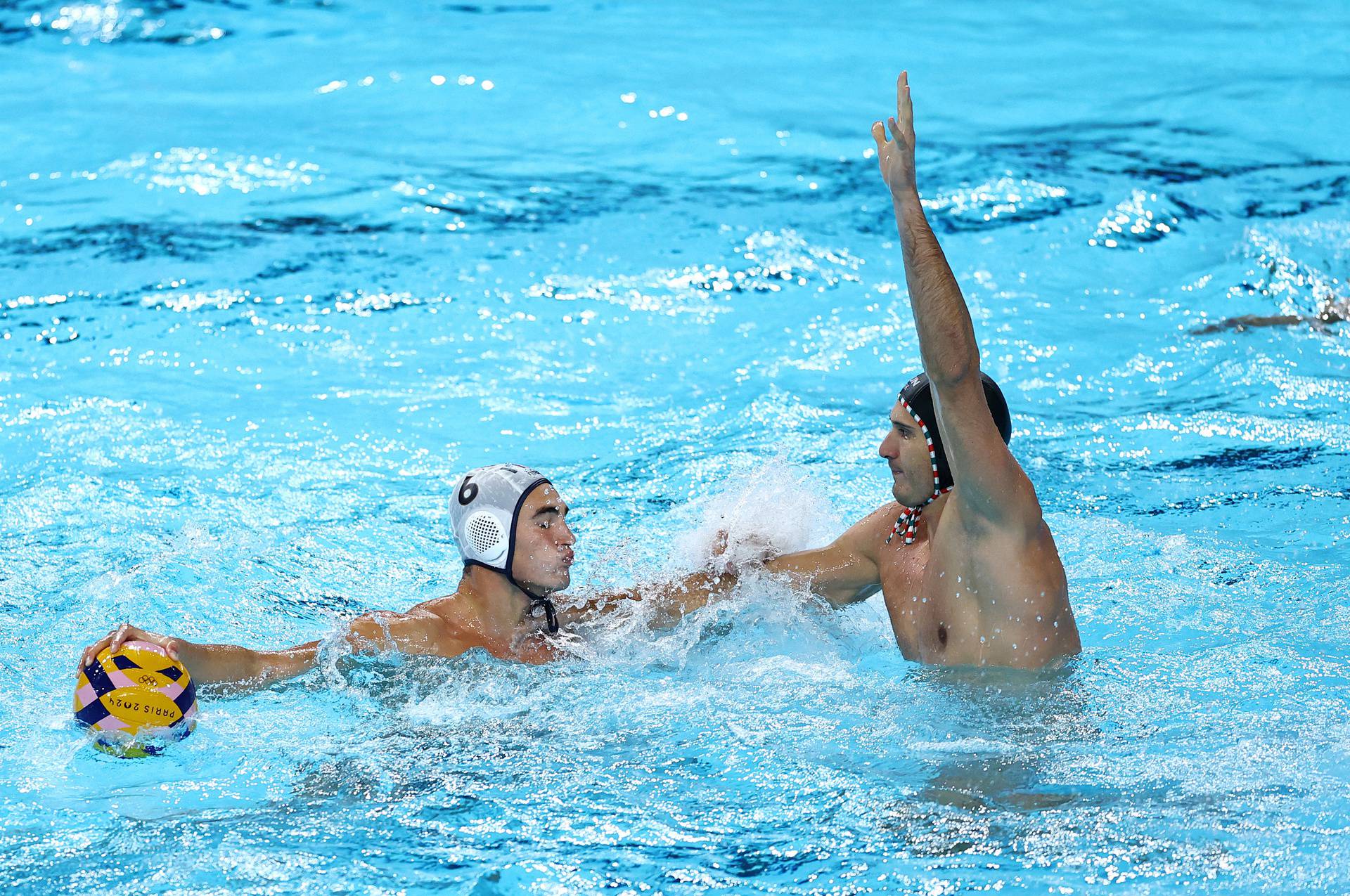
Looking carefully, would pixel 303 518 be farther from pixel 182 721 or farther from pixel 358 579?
pixel 182 721

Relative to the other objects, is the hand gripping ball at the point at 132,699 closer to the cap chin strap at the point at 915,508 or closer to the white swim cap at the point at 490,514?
the white swim cap at the point at 490,514

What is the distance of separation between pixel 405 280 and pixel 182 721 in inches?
217

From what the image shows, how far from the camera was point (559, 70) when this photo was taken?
12609 mm

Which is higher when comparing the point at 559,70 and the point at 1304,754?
the point at 559,70

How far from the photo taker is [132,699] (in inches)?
152

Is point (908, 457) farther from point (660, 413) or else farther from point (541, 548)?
point (660, 413)

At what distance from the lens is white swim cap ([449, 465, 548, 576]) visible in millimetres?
4551

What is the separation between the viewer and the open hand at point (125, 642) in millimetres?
3934

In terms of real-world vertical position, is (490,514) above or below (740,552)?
above

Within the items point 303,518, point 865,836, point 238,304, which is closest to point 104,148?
point 238,304

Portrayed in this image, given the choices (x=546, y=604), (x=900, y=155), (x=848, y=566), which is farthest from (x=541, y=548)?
(x=900, y=155)

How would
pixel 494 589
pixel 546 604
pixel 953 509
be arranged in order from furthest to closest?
pixel 546 604 < pixel 494 589 < pixel 953 509

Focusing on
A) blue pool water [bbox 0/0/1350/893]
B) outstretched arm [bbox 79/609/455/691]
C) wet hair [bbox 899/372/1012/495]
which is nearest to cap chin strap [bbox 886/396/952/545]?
wet hair [bbox 899/372/1012/495]

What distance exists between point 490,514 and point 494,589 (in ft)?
0.90
